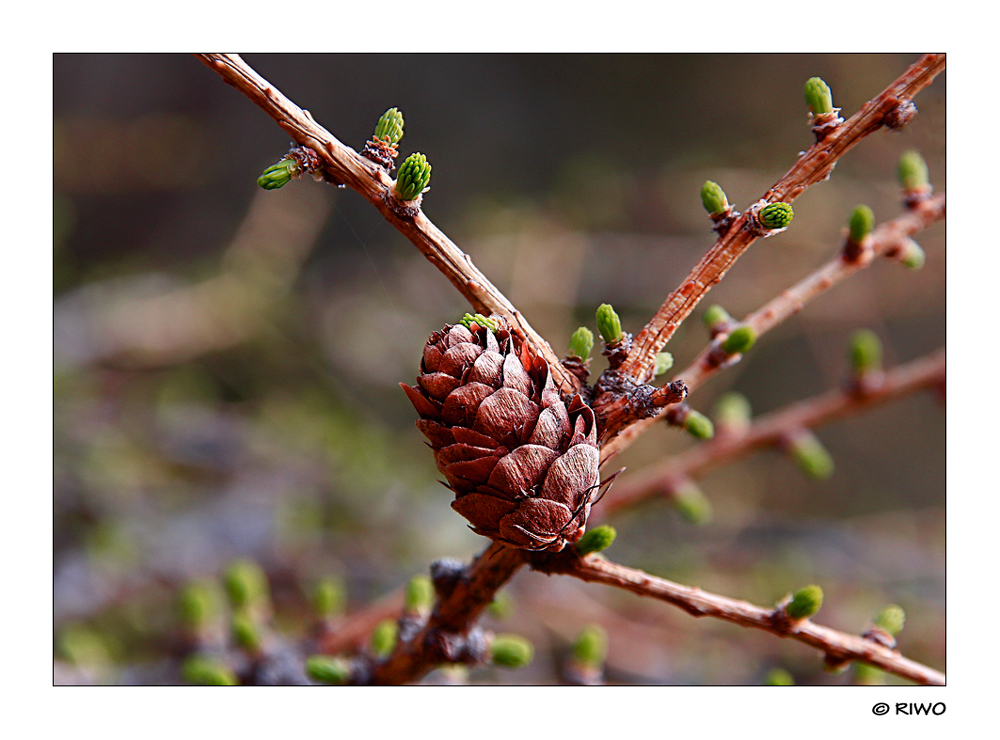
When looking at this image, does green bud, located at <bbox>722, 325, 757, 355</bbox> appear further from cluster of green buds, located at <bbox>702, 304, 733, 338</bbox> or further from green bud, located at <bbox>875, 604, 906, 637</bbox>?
green bud, located at <bbox>875, 604, 906, 637</bbox>

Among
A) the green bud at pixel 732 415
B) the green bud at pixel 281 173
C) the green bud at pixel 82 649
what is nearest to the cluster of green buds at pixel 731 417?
the green bud at pixel 732 415

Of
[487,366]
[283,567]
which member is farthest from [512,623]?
[487,366]

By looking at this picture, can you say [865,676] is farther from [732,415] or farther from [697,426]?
[697,426]

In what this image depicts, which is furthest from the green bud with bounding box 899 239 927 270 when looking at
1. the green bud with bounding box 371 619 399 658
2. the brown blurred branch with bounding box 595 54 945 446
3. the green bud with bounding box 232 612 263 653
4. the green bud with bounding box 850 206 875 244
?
the green bud with bounding box 232 612 263 653

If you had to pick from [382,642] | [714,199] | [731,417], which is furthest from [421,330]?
[714,199]

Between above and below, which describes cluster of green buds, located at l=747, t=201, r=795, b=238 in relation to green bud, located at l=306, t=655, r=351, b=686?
above

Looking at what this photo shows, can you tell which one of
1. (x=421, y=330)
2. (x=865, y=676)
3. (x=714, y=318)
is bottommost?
(x=865, y=676)

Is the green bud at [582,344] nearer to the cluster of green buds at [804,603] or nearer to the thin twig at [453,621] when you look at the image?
the thin twig at [453,621]
